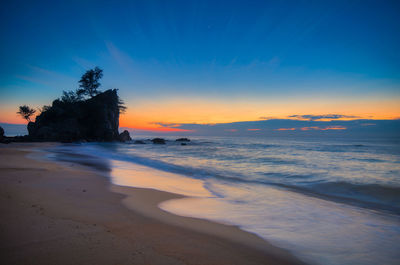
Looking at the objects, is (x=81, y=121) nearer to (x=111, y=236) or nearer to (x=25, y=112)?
(x=25, y=112)

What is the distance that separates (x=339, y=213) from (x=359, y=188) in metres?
4.30

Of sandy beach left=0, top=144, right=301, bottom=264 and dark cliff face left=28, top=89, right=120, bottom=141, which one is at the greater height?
dark cliff face left=28, top=89, right=120, bottom=141

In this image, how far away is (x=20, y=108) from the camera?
46.5 metres

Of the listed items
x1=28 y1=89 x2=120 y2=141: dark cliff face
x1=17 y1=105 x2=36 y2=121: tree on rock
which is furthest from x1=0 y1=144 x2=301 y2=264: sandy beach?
x1=17 y1=105 x2=36 y2=121: tree on rock

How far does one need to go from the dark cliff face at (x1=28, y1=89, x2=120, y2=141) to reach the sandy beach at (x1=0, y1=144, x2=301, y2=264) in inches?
1684

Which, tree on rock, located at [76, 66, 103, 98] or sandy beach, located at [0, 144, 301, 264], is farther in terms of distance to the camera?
tree on rock, located at [76, 66, 103, 98]

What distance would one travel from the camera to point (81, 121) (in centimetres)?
4722

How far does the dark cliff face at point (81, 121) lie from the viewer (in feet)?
133

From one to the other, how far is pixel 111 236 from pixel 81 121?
172 feet

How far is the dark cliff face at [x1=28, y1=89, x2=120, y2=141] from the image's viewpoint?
1591 inches

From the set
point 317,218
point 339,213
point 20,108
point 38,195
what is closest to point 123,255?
point 38,195

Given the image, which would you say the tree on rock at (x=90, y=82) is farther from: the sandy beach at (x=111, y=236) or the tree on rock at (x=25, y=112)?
the sandy beach at (x=111, y=236)

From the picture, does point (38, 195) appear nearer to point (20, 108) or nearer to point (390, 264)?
point (390, 264)

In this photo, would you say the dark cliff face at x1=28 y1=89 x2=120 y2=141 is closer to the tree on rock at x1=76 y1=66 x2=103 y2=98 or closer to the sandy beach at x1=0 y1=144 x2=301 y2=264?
the tree on rock at x1=76 y1=66 x2=103 y2=98
